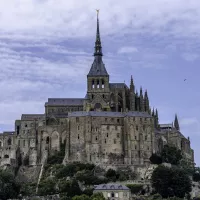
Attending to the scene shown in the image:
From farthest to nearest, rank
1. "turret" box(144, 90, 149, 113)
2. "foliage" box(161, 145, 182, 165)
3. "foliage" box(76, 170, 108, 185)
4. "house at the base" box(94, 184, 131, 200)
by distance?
"turret" box(144, 90, 149, 113), "foliage" box(161, 145, 182, 165), "foliage" box(76, 170, 108, 185), "house at the base" box(94, 184, 131, 200)

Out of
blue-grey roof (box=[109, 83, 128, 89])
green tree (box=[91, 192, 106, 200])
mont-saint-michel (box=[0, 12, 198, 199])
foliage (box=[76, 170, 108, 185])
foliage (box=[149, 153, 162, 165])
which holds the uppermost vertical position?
blue-grey roof (box=[109, 83, 128, 89])

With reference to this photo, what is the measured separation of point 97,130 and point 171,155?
16167 millimetres

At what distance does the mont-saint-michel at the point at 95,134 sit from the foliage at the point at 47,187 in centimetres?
606

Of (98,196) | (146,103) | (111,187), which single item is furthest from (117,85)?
(98,196)

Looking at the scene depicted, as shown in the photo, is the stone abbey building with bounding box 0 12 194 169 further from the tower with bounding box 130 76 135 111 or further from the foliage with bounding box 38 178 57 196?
the foliage with bounding box 38 178 57 196

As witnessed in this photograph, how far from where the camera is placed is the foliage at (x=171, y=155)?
5344 inches

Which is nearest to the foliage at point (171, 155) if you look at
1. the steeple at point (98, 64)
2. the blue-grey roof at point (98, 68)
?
the steeple at point (98, 64)

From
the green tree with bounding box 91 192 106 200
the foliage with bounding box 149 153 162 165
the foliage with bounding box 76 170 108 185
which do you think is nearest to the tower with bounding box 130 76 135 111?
the foliage with bounding box 149 153 162 165

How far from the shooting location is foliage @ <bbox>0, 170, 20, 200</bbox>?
384 ft

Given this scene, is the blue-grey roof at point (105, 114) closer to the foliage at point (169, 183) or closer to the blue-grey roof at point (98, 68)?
the blue-grey roof at point (98, 68)

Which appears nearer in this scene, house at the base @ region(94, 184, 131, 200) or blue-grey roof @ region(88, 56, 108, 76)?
house at the base @ region(94, 184, 131, 200)

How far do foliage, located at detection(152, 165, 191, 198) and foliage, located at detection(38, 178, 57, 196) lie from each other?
1850cm

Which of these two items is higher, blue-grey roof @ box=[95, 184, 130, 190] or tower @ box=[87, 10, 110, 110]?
tower @ box=[87, 10, 110, 110]

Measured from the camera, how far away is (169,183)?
120 metres
